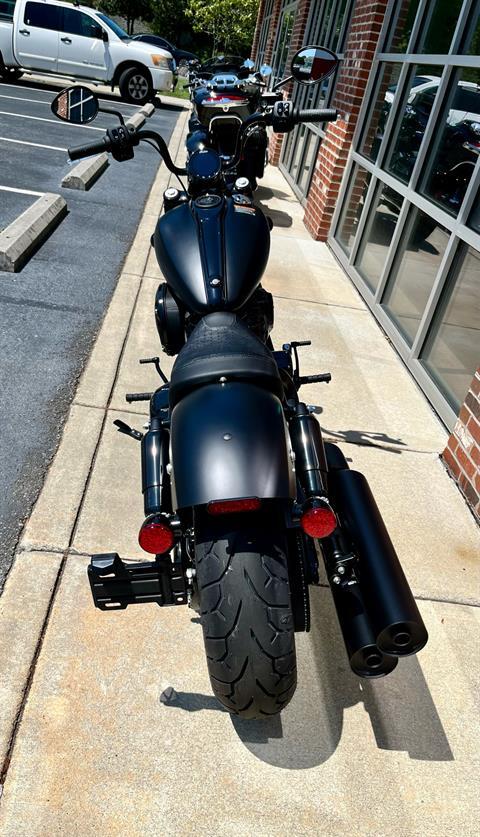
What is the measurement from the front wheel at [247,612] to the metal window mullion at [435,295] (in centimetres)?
302

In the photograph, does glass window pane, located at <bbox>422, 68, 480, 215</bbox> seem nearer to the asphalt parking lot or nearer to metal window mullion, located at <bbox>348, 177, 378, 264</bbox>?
metal window mullion, located at <bbox>348, 177, 378, 264</bbox>

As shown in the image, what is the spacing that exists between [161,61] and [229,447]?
57.0 feet

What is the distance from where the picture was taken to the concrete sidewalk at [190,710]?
174cm

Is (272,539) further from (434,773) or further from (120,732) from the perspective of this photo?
(434,773)

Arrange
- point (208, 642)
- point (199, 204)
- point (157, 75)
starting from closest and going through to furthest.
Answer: point (208, 642)
point (199, 204)
point (157, 75)

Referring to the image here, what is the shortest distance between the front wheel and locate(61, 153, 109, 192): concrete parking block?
23.3ft

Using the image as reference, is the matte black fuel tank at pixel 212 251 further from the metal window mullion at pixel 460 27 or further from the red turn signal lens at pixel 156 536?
the metal window mullion at pixel 460 27

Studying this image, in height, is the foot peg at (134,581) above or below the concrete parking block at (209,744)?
above

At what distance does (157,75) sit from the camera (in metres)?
15.9


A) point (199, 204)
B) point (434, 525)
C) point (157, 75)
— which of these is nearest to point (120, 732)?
point (434, 525)

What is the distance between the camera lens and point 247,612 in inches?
60.9

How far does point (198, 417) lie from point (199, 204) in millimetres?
1184

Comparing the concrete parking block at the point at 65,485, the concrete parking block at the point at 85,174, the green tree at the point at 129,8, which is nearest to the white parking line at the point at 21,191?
the concrete parking block at the point at 85,174

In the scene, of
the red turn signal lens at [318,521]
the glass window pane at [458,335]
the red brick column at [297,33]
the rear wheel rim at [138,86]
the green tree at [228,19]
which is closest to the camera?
the red turn signal lens at [318,521]
